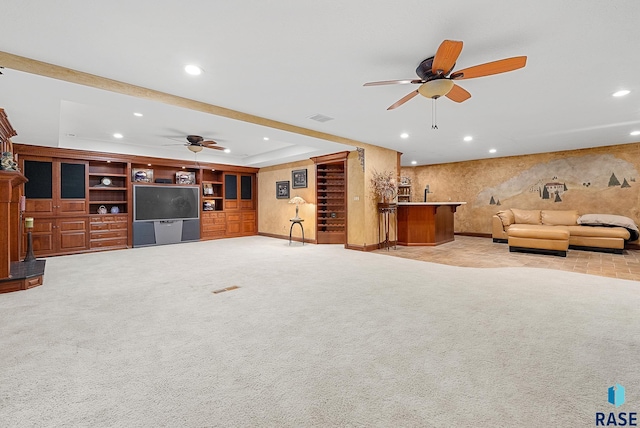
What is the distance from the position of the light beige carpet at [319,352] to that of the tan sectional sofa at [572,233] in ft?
6.64

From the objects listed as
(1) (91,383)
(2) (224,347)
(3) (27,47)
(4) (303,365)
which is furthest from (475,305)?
(3) (27,47)

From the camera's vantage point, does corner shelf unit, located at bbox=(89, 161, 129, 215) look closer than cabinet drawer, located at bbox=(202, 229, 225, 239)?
Yes

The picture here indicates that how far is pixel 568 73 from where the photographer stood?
118 inches

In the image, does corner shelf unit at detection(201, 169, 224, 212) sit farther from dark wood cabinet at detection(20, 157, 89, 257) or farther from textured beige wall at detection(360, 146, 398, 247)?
textured beige wall at detection(360, 146, 398, 247)

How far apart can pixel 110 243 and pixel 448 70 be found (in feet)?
26.0

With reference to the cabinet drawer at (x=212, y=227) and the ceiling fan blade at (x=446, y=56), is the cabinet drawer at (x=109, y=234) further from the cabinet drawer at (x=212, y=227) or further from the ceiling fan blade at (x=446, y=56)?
the ceiling fan blade at (x=446, y=56)

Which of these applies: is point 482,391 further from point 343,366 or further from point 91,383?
point 91,383

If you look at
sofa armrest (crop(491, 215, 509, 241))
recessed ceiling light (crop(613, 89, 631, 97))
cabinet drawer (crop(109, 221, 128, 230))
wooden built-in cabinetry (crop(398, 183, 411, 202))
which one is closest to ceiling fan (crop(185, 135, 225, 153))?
cabinet drawer (crop(109, 221, 128, 230))

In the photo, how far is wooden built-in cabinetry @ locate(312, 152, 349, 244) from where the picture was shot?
303 inches

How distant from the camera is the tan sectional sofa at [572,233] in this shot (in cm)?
582

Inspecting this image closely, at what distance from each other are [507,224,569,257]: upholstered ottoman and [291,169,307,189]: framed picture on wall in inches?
205

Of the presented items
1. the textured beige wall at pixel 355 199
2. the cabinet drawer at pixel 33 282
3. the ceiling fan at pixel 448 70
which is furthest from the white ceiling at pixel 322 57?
the cabinet drawer at pixel 33 282

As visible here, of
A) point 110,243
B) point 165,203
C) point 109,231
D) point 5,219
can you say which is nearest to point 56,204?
point 109,231

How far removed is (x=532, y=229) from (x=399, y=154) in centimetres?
346
